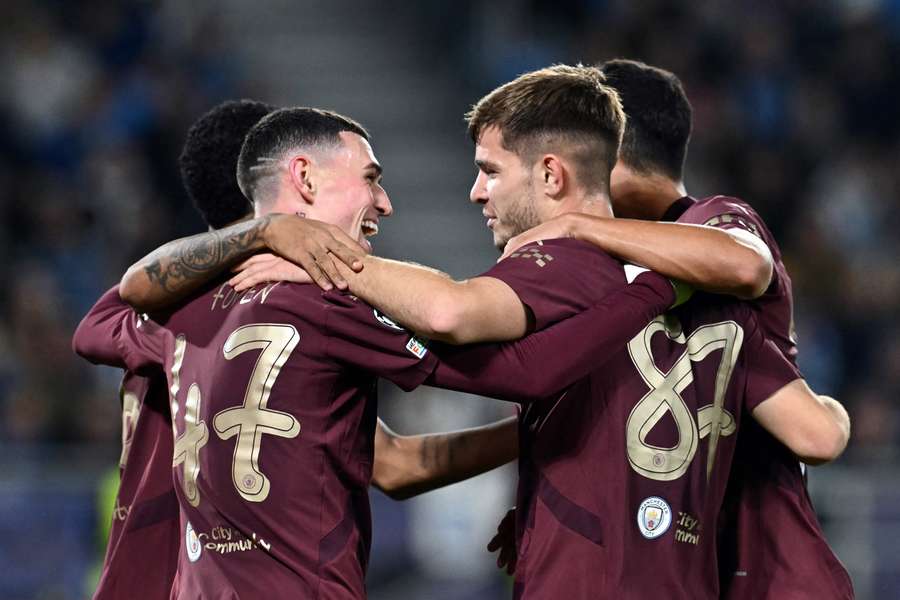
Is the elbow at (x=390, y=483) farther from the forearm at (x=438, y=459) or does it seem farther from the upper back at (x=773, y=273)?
the upper back at (x=773, y=273)

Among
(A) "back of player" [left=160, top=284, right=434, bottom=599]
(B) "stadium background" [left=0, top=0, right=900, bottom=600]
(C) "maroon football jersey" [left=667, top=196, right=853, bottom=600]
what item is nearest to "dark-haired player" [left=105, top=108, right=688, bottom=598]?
(A) "back of player" [left=160, top=284, right=434, bottom=599]

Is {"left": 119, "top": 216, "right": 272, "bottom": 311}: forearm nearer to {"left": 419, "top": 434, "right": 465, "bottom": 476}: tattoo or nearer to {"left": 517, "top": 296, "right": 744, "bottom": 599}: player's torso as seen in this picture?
{"left": 517, "top": 296, "right": 744, "bottom": 599}: player's torso

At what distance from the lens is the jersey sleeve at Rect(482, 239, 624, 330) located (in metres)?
3.65

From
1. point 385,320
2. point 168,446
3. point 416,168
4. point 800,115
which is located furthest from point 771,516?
point 416,168

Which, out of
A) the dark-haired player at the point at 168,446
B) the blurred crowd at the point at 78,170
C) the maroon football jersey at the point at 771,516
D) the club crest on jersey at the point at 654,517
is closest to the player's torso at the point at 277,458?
the dark-haired player at the point at 168,446

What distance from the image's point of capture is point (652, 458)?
3777 mm

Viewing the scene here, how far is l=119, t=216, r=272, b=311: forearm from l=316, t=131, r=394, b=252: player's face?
0.20 metres

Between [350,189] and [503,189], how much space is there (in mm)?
417

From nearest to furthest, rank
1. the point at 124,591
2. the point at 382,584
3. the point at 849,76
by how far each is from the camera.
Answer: the point at 124,591 < the point at 382,584 < the point at 849,76

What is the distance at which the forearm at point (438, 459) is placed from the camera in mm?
4414

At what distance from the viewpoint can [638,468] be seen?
3758mm

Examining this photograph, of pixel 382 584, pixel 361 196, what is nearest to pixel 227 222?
pixel 361 196

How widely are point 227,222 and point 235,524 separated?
1.11m

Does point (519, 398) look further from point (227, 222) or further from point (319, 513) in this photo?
point (227, 222)
